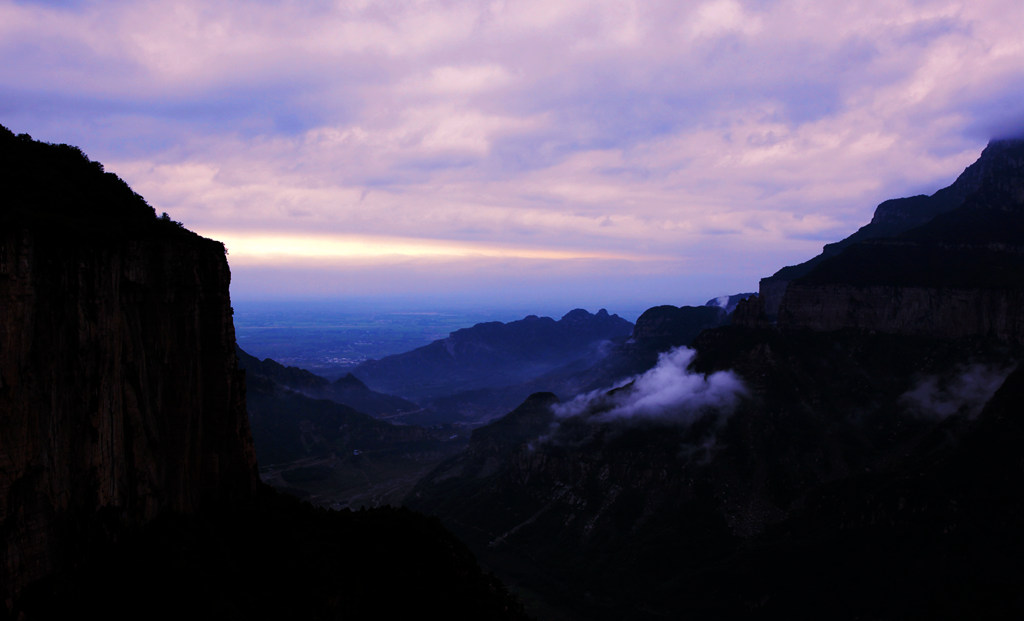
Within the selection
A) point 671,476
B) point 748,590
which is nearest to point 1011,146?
point 671,476

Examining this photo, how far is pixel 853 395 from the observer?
145125 millimetres

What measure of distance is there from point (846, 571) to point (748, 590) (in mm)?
12866

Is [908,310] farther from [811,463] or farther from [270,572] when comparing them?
[270,572]

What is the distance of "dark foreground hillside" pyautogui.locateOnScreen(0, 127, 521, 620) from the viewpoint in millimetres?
31641

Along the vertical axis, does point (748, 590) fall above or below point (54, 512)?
below

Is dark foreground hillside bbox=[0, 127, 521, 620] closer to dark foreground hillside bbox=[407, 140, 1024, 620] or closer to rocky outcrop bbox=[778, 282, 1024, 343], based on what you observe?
dark foreground hillside bbox=[407, 140, 1024, 620]

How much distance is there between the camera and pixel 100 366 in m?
35.3

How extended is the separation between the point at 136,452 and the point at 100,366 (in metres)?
5.85

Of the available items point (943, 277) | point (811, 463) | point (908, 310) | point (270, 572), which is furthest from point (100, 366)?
point (943, 277)

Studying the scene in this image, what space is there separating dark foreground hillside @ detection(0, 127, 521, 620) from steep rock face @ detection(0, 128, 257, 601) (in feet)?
0.30

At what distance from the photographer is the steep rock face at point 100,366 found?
102ft

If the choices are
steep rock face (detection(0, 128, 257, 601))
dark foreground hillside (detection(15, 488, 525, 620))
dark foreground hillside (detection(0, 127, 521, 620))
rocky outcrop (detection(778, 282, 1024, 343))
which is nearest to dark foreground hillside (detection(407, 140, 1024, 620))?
rocky outcrop (detection(778, 282, 1024, 343))

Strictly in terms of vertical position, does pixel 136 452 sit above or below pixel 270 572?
above

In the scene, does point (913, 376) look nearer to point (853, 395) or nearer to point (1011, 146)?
point (853, 395)
